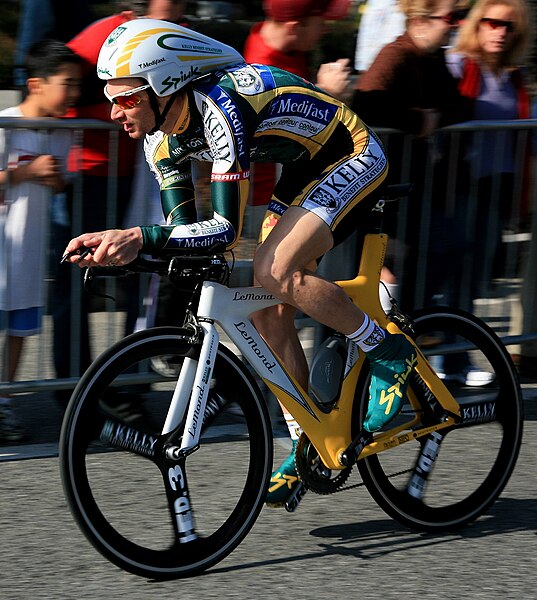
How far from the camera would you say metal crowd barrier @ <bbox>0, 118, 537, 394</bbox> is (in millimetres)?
5789

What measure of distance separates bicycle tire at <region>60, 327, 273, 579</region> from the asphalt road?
102mm

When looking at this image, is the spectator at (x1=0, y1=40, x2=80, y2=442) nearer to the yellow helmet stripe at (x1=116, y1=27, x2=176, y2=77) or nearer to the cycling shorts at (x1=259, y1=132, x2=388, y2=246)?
the cycling shorts at (x1=259, y1=132, x2=388, y2=246)

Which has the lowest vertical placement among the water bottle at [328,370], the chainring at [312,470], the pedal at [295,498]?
the pedal at [295,498]

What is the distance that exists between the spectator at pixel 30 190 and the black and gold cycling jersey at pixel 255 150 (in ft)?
4.02

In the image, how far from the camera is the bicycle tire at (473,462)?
4766 millimetres

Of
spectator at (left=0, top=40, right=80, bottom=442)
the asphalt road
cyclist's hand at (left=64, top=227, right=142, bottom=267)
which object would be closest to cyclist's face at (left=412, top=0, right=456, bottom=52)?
spectator at (left=0, top=40, right=80, bottom=442)

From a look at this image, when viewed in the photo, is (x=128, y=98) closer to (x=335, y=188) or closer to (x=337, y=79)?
(x=335, y=188)

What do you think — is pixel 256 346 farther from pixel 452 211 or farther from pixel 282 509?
pixel 452 211

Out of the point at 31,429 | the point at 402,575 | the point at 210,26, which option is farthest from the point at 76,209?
the point at 210,26

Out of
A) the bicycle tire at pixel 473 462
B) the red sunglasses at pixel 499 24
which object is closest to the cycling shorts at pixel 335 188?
the bicycle tire at pixel 473 462

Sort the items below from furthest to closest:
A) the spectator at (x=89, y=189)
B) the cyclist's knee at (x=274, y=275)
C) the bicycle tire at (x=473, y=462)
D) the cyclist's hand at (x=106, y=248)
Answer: the spectator at (x=89, y=189)
the bicycle tire at (x=473, y=462)
the cyclist's knee at (x=274, y=275)
the cyclist's hand at (x=106, y=248)

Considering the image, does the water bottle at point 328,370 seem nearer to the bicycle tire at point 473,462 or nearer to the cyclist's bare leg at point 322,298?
the cyclist's bare leg at point 322,298

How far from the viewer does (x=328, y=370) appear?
4.63 metres

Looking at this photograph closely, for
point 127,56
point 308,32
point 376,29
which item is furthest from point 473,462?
point 376,29
